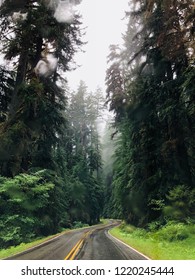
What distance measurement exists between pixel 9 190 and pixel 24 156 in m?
3.39

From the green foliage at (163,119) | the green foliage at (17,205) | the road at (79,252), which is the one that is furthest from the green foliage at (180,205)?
the green foliage at (17,205)

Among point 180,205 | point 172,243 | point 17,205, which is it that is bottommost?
point 172,243

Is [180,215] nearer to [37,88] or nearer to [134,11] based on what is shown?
[37,88]

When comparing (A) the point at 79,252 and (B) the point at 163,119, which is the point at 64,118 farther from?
(A) the point at 79,252

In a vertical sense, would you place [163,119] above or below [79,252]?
above

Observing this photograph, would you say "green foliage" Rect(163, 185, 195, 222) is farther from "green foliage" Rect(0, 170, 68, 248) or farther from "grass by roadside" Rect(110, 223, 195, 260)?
"green foliage" Rect(0, 170, 68, 248)

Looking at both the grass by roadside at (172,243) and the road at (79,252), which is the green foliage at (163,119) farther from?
the road at (79,252)

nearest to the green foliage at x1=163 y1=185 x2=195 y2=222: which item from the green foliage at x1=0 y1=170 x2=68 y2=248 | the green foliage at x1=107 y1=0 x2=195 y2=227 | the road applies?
the green foliage at x1=107 y1=0 x2=195 y2=227

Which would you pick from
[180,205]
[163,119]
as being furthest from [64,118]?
[180,205]

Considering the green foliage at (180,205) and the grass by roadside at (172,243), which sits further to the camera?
the green foliage at (180,205)

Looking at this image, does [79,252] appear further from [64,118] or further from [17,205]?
[64,118]

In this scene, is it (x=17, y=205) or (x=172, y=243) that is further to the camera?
(x=17, y=205)

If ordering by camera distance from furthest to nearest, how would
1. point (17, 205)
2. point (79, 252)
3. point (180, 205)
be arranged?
point (17, 205) → point (180, 205) → point (79, 252)

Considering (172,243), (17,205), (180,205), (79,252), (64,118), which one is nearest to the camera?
(79,252)
